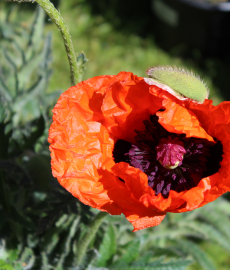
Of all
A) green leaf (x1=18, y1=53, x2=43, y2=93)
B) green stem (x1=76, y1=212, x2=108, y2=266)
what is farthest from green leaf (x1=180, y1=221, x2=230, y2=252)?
green leaf (x1=18, y1=53, x2=43, y2=93)

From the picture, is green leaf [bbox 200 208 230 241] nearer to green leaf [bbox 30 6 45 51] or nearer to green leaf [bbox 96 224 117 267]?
green leaf [bbox 96 224 117 267]

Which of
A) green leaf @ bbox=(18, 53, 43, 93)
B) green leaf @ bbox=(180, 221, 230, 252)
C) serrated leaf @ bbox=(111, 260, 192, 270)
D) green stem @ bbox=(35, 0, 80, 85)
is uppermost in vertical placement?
green stem @ bbox=(35, 0, 80, 85)

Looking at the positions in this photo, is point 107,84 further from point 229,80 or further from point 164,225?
point 229,80

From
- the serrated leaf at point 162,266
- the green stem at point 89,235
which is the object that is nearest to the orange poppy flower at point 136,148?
the green stem at point 89,235

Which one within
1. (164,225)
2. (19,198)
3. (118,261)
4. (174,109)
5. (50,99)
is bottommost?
(164,225)

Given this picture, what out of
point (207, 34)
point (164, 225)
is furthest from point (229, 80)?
point (164, 225)
